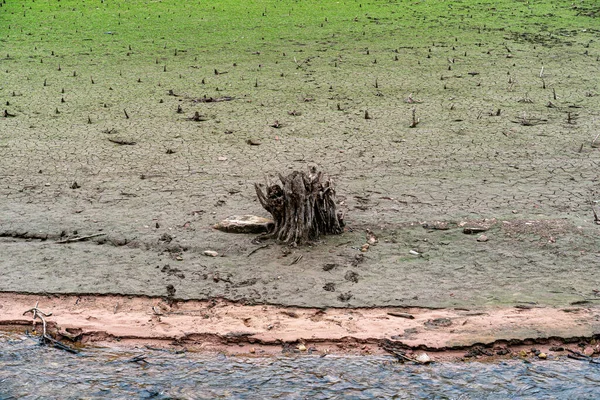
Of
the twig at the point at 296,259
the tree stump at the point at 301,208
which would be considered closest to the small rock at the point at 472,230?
the tree stump at the point at 301,208

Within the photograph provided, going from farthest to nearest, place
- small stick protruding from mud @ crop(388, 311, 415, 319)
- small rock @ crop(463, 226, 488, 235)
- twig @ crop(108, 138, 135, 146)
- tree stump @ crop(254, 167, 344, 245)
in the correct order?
twig @ crop(108, 138, 135, 146) → small rock @ crop(463, 226, 488, 235) → tree stump @ crop(254, 167, 344, 245) → small stick protruding from mud @ crop(388, 311, 415, 319)

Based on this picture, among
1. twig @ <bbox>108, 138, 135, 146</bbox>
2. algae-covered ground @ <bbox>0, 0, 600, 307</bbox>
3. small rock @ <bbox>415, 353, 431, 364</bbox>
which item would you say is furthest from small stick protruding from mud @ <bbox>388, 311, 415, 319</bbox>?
twig @ <bbox>108, 138, 135, 146</bbox>

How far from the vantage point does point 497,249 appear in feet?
16.1

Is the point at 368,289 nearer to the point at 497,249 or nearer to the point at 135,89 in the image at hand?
the point at 497,249

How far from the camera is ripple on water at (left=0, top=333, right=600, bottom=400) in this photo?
3.78 metres

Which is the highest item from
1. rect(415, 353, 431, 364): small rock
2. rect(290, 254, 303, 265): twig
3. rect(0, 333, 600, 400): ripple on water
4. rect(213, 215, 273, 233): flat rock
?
rect(213, 215, 273, 233): flat rock

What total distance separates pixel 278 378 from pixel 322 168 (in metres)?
2.67

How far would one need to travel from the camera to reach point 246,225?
17.0 ft

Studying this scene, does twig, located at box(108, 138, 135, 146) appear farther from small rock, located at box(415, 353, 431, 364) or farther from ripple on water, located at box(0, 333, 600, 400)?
small rock, located at box(415, 353, 431, 364)

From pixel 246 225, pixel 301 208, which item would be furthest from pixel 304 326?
pixel 246 225

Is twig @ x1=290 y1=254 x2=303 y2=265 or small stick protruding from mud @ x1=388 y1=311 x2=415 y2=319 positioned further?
twig @ x1=290 y1=254 x2=303 y2=265

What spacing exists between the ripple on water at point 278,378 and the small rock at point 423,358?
4cm

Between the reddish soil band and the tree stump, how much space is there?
70 cm

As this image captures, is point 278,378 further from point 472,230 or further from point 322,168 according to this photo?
point 322,168
